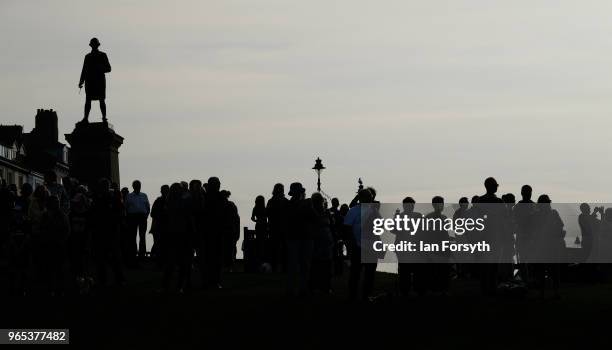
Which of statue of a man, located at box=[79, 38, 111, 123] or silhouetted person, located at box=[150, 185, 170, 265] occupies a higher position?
statue of a man, located at box=[79, 38, 111, 123]

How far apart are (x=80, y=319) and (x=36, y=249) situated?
4009 mm

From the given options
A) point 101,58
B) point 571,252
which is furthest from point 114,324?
point 101,58

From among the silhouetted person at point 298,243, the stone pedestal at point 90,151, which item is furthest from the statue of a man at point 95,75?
the silhouetted person at point 298,243

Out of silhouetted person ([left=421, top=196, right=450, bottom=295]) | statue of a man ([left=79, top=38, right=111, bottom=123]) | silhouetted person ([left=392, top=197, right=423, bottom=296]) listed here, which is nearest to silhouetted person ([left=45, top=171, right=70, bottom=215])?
silhouetted person ([left=392, top=197, right=423, bottom=296])

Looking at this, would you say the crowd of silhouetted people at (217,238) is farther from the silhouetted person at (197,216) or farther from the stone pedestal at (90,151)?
the stone pedestal at (90,151)

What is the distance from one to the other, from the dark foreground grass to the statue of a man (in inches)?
470

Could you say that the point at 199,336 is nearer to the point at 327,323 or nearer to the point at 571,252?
the point at 327,323

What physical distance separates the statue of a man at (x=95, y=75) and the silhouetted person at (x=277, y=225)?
20.5 ft

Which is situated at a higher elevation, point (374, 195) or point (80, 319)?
point (374, 195)

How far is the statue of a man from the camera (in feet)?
129

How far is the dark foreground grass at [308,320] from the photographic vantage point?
2078cm

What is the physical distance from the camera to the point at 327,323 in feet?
75.2

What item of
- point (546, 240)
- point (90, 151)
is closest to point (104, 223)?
point (546, 240)

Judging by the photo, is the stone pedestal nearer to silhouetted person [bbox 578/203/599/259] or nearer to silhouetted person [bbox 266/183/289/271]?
silhouetted person [bbox 266/183/289/271]
